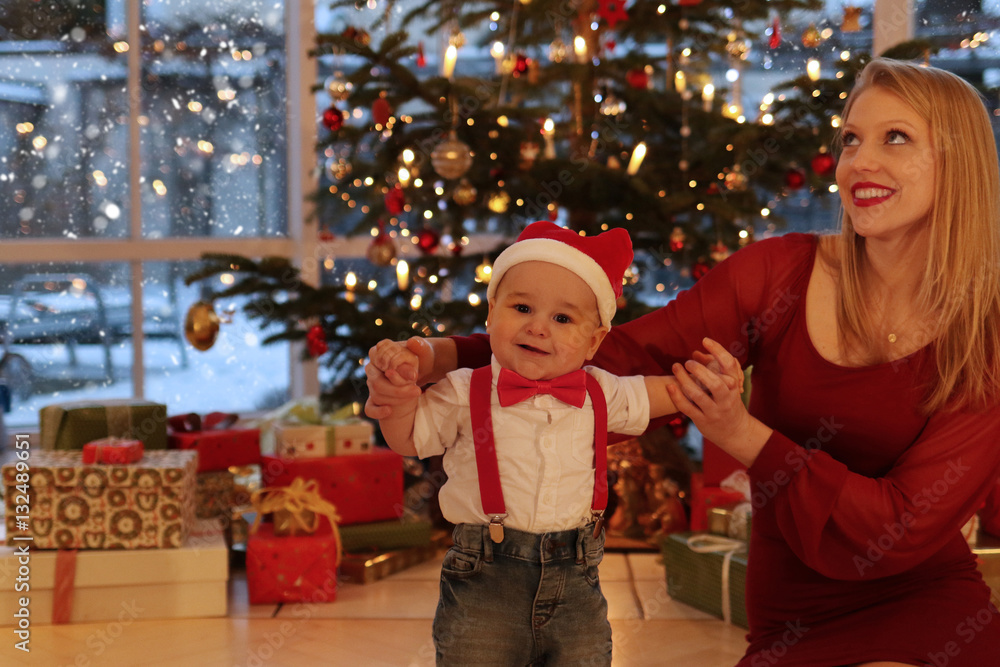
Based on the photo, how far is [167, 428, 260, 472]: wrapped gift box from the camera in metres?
2.74

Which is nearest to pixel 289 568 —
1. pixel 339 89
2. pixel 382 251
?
pixel 382 251

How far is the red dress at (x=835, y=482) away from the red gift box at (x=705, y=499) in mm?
938

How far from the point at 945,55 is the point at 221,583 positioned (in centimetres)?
347

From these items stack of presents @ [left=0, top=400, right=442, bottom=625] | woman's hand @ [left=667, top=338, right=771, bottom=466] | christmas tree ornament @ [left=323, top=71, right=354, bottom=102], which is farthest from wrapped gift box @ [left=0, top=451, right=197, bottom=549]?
woman's hand @ [left=667, top=338, right=771, bottom=466]

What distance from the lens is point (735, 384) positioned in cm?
133

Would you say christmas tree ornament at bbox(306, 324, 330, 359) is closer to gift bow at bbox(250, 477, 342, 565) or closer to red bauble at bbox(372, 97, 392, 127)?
gift bow at bbox(250, 477, 342, 565)

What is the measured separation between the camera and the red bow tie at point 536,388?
53.1 inches

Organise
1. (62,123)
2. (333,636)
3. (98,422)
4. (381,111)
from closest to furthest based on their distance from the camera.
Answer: (333,636) < (98,422) < (381,111) < (62,123)

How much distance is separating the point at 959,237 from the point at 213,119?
3.45 m

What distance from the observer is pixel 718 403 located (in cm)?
135

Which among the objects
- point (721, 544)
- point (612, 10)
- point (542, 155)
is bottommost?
point (721, 544)

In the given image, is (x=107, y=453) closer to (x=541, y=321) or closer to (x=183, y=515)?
(x=183, y=515)

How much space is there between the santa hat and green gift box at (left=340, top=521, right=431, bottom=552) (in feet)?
4.87

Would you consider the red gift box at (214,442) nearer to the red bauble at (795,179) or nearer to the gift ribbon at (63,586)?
the gift ribbon at (63,586)
